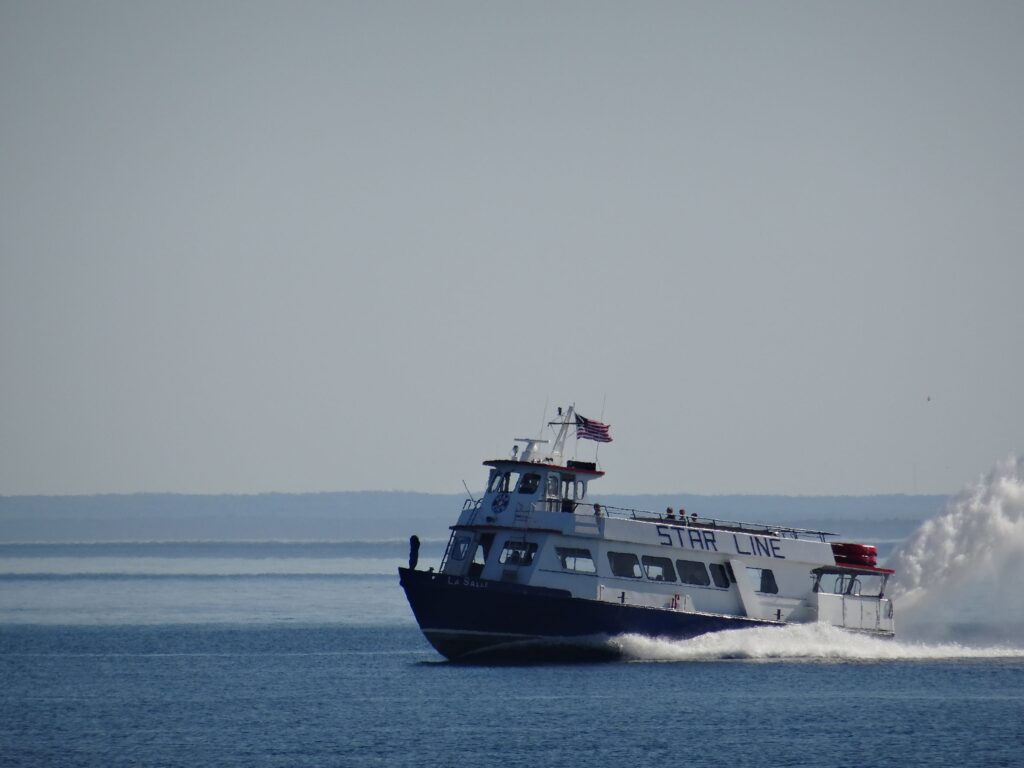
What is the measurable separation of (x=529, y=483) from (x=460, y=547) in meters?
2.96

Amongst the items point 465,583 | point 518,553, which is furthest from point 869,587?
point 465,583

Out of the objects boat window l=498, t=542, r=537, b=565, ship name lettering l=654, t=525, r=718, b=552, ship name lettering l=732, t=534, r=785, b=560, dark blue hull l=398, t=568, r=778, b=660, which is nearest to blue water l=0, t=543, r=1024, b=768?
dark blue hull l=398, t=568, r=778, b=660

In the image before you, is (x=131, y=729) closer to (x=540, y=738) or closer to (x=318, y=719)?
(x=318, y=719)

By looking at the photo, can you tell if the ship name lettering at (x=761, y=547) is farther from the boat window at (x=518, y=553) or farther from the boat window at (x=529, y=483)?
the boat window at (x=518, y=553)

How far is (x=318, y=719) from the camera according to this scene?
43.2 metres

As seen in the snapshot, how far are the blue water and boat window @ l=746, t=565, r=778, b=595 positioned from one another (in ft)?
5.35

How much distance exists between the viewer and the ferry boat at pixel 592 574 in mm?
50438

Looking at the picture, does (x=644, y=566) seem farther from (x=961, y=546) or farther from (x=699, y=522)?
(x=961, y=546)

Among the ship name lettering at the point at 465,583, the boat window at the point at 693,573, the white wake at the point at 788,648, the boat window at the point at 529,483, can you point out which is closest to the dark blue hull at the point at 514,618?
the ship name lettering at the point at 465,583

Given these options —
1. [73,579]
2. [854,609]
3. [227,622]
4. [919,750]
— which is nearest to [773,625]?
[854,609]

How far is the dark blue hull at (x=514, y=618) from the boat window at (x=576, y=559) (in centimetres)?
109

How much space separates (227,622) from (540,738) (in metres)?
34.8

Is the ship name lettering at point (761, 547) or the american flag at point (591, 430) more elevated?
the american flag at point (591, 430)

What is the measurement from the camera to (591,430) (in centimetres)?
5419
